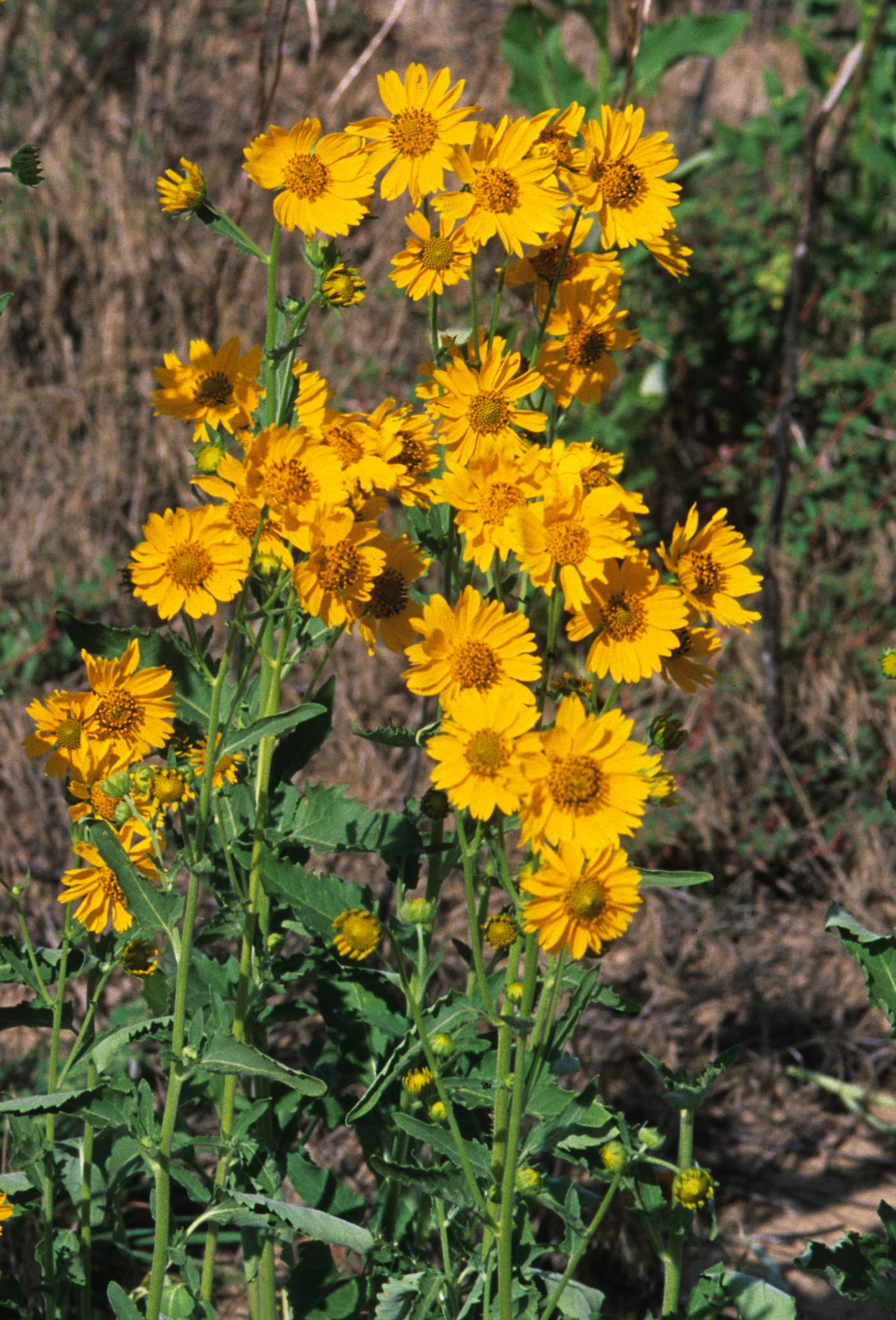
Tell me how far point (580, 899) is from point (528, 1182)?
1.39 ft

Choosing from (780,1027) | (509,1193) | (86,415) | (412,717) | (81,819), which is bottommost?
(780,1027)

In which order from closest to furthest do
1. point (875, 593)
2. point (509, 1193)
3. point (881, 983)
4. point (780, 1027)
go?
Result: 1. point (509, 1193)
2. point (881, 983)
3. point (780, 1027)
4. point (875, 593)

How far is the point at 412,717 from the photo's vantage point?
133 inches

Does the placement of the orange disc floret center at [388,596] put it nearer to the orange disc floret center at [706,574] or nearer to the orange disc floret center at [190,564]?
the orange disc floret center at [190,564]

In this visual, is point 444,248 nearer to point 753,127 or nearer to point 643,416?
point 643,416

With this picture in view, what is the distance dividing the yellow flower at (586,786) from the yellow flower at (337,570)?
271 millimetres

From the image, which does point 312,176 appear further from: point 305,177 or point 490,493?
point 490,493

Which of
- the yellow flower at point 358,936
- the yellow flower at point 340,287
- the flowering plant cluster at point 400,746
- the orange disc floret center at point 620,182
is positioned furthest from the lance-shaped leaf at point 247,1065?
the orange disc floret center at point 620,182

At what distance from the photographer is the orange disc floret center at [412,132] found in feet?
5.02

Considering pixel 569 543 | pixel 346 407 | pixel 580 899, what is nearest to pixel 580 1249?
pixel 580 899

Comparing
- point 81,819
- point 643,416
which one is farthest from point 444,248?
point 643,416

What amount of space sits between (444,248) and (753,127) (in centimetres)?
376

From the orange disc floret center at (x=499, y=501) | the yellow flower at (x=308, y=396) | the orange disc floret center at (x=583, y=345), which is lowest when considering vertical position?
the orange disc floret center at (x=499, y=501)

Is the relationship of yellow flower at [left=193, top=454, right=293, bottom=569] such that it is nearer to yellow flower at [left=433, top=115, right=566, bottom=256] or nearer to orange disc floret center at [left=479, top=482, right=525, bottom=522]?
orange disc floret center at [left=479, top=482, right=525, bottom=522]
